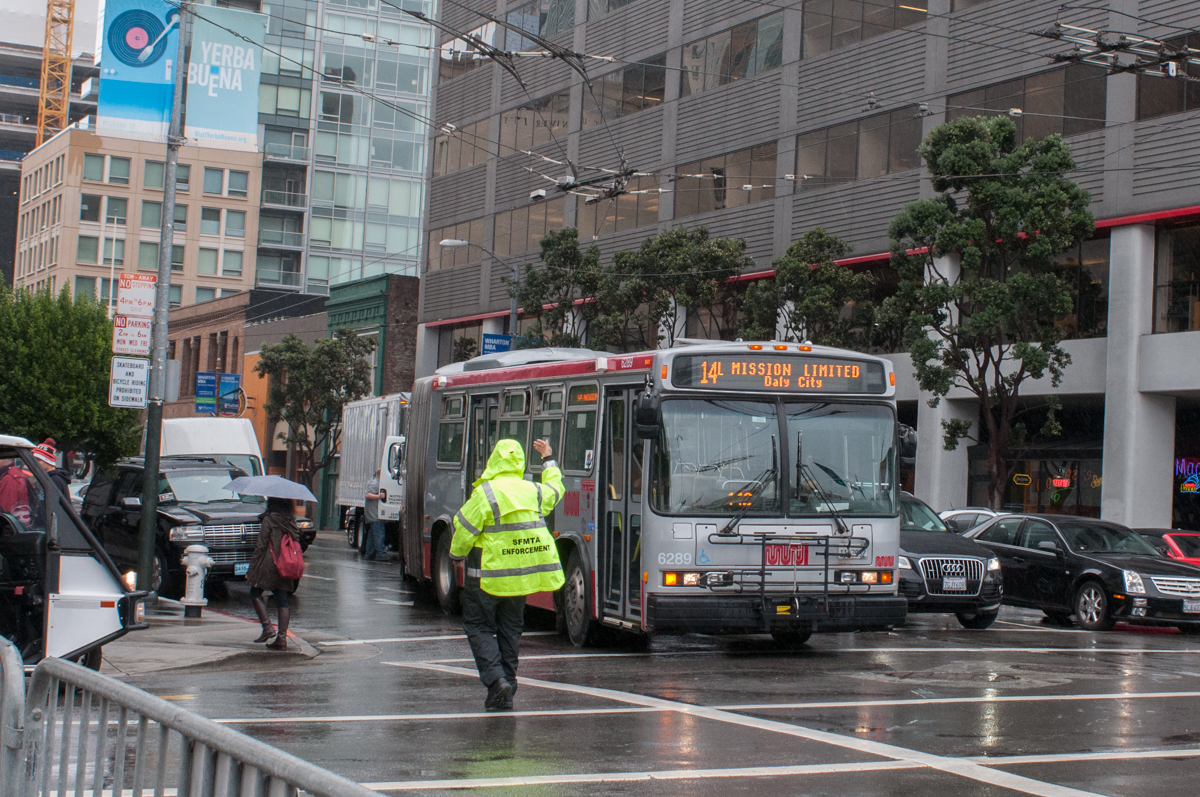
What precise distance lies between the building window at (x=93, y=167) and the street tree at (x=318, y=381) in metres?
46.1

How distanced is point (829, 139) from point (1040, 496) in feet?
32.0

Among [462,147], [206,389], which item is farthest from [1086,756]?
[206,389]

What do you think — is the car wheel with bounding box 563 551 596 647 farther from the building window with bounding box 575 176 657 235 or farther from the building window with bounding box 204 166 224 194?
the building window with bounding box 204 166 224 194

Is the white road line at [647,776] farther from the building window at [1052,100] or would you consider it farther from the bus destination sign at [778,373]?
the building window at [1052,100]

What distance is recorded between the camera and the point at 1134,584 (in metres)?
17.6

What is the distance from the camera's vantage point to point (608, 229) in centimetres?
4153

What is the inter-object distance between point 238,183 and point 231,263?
524 centimetres

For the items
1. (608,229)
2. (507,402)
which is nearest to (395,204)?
(608,229)

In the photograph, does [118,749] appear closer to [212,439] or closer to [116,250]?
[212,439]

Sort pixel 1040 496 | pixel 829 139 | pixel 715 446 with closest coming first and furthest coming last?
pixel 715 446 → pixel 1040 496 → pixel 829 139

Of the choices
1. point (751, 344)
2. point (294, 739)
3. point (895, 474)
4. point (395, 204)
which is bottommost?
point (294, 739)

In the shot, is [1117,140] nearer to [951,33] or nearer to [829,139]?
[951,33]

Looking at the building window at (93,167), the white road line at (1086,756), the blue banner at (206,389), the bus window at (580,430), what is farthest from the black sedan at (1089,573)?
the building window at (93,167)

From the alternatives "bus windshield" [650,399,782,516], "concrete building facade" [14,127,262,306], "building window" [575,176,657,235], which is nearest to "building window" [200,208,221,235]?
"concrete building facade" [14,127,262,306]
